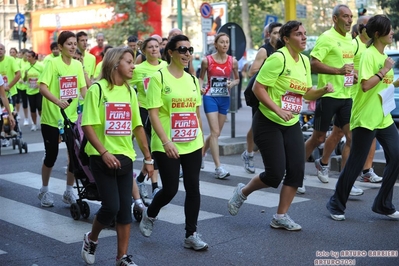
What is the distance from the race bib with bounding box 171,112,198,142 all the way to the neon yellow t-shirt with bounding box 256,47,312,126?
2.88 ft

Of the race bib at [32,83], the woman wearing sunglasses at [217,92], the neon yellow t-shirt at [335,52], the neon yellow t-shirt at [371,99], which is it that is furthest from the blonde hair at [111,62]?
the race bib at [32,83]

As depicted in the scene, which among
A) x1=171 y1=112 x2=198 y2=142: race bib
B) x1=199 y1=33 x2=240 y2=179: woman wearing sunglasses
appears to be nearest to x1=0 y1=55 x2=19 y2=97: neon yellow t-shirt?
x1=199 y1=33 x2=240 y2=179: woman wearing sunglasses

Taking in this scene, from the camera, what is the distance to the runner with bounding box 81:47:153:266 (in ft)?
19.2

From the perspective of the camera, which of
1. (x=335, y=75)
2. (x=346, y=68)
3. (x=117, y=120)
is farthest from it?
(x=335, y=75)

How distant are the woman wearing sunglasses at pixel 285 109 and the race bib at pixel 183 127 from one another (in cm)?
79

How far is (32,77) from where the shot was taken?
17.8 meters

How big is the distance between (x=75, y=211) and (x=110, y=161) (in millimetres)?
2295

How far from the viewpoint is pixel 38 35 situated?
5669 centimetres

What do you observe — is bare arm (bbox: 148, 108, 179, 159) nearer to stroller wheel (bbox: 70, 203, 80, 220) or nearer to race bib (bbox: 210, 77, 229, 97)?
stroller wheel (bbox: 70, 203, 80, 220)

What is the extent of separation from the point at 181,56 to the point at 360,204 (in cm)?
298

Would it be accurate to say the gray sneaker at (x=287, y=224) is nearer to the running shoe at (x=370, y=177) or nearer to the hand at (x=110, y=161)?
the hand at (x=110, y=161)

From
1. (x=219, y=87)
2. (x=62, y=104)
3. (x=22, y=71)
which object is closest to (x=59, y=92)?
(x=62, y=104)

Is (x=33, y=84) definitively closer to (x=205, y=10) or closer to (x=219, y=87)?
(x=219, y=87)

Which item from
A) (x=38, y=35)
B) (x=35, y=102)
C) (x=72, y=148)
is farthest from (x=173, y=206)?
(x=38, y=35)
